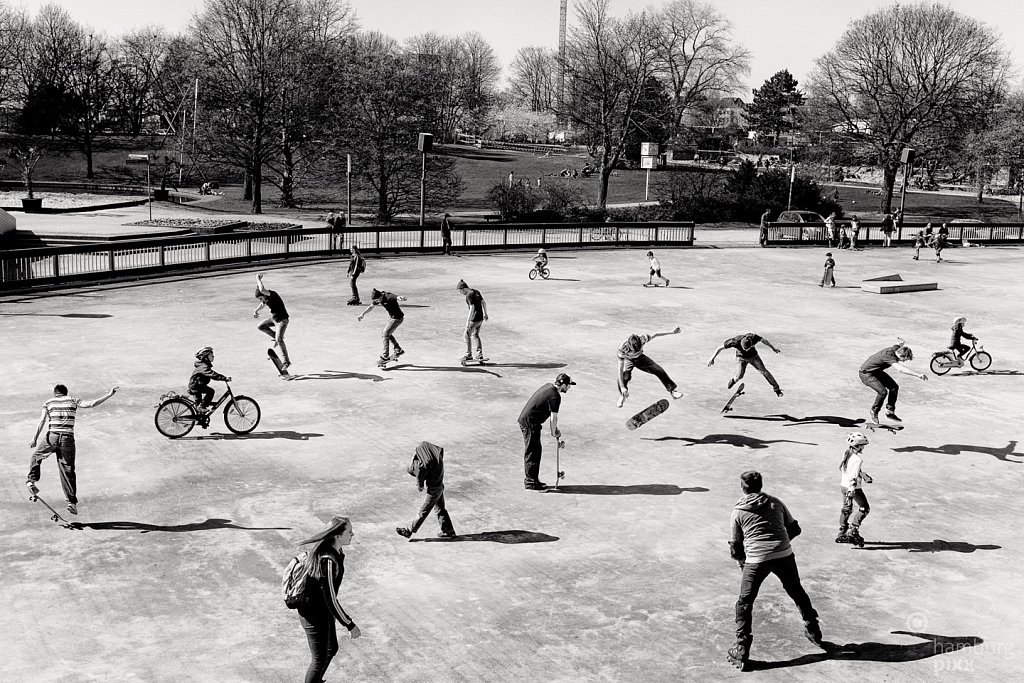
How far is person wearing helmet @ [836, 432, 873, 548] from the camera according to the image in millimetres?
11102

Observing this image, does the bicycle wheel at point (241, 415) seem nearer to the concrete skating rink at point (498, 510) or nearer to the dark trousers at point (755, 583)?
the concrete skating rink at point (498, 510)

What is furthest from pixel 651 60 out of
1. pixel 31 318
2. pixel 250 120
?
pixel 31 318

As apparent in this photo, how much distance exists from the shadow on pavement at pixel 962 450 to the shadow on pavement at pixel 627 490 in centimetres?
414

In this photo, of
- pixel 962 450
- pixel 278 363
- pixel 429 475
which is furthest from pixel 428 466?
pixel 962 450

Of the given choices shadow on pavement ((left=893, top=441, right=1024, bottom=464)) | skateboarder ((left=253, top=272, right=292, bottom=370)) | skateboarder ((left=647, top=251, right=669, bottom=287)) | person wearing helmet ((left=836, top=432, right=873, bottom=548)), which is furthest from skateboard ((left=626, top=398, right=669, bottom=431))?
skateboarder ((left=647, top=251, right=669, bottom=287))

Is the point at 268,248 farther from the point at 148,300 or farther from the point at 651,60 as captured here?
the point at 651,60

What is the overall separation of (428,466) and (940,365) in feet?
45.3

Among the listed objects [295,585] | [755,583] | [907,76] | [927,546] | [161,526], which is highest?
[907,76]

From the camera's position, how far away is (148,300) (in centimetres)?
2730

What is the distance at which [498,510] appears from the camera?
12422 millimetres

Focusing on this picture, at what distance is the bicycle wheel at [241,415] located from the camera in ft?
49.7

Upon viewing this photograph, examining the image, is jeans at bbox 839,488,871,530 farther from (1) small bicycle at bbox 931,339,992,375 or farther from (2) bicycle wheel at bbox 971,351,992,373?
(2) bicycle wheel at bbox 971,351,992,373

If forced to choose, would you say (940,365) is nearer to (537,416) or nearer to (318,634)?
(537,416)

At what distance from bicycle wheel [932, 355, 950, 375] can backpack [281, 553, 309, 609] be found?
1676cm
